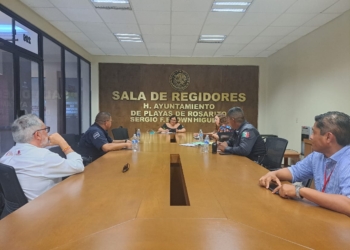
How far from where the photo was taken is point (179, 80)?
775cm

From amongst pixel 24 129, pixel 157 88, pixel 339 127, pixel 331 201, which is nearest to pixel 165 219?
pixel 331 201

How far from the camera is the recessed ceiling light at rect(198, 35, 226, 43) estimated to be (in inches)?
217

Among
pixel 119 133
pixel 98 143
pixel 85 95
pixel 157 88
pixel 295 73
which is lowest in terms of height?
pixel 119 133

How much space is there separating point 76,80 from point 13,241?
6.21m

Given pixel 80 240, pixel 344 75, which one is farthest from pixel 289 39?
pixel 80 240

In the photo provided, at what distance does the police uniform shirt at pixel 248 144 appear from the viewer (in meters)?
3.02

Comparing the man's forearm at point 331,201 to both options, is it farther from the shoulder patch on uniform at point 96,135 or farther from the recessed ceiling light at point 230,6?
the recessed ceiling light at point 230,6

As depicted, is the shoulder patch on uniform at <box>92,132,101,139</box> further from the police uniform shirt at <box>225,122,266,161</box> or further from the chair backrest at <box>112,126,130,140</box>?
the chair backrest at <box>112,126,130,140</box>

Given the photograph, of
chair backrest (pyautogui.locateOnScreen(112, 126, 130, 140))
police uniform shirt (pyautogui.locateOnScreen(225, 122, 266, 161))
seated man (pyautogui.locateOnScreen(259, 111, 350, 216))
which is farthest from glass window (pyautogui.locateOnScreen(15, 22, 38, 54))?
seated man (pyautogui.locateOnScreen(259, 111, 350, 216))

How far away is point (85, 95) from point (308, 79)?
5513mm

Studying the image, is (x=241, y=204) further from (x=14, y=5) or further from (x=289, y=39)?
(x=289, y=39)

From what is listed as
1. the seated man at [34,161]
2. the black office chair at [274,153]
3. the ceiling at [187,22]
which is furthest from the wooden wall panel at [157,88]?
the seated man at [34,161]

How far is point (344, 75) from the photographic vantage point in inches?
158

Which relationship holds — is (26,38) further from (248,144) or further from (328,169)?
(328,169)
